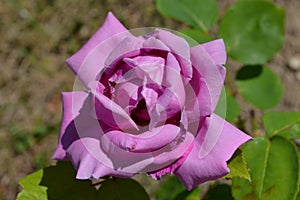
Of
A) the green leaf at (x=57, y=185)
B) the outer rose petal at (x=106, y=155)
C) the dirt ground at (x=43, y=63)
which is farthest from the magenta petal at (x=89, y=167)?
the dirt ground at (x=43, y=63)

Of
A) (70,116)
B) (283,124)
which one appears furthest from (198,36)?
(70,116)

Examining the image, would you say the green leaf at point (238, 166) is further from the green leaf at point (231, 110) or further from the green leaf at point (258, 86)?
the green leaf at point (258, 86)

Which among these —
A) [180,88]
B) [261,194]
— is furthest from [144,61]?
[261,194]

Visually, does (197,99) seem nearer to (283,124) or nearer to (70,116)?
(70,116)

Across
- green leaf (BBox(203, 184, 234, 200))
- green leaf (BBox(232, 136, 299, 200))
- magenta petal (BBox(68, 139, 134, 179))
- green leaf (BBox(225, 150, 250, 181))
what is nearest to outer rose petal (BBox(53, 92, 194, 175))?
magenta petal (BBox(68, 139, 134, 179))

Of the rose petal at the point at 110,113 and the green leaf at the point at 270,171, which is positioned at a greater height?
the rose petal at the point at 110,113

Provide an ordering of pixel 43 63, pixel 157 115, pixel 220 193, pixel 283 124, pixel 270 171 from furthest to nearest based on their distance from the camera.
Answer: pixel 43 63 → pixel 220 193 → pixel 283 124 → pixel 270 171 → pixel 157 115

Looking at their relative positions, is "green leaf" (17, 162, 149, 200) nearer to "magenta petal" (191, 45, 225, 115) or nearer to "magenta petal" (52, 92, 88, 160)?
"magenta petal" (52, 92, 88, 160)
